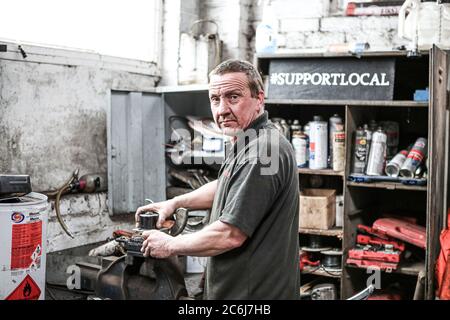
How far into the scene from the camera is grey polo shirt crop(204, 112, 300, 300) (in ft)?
5.51

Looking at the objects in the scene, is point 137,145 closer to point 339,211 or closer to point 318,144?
point 318,144

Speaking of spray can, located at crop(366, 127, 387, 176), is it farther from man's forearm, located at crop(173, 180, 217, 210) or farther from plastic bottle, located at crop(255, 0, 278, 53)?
man's forearm, located at crop(173, 180, 217, 210)

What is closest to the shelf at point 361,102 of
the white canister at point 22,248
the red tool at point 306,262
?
the red tool at point 306,262

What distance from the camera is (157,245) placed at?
1753 millimetres

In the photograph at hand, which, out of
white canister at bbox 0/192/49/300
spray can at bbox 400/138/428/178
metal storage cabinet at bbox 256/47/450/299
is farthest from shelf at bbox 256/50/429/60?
white canister at bbox 0/192/49/300

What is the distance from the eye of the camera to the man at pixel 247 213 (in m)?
1.68

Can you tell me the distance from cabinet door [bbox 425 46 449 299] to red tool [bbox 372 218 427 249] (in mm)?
80

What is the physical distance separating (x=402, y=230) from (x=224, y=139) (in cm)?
116

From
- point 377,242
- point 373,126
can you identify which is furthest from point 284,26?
point 377,242

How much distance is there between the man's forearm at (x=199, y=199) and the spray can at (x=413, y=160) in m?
1.27

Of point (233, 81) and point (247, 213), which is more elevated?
point (233, 81)

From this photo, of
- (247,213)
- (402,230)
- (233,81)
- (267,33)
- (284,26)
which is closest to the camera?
(247,213)

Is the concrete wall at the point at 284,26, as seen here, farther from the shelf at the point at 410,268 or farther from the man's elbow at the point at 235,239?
the man's elbow at the point at 235,239
